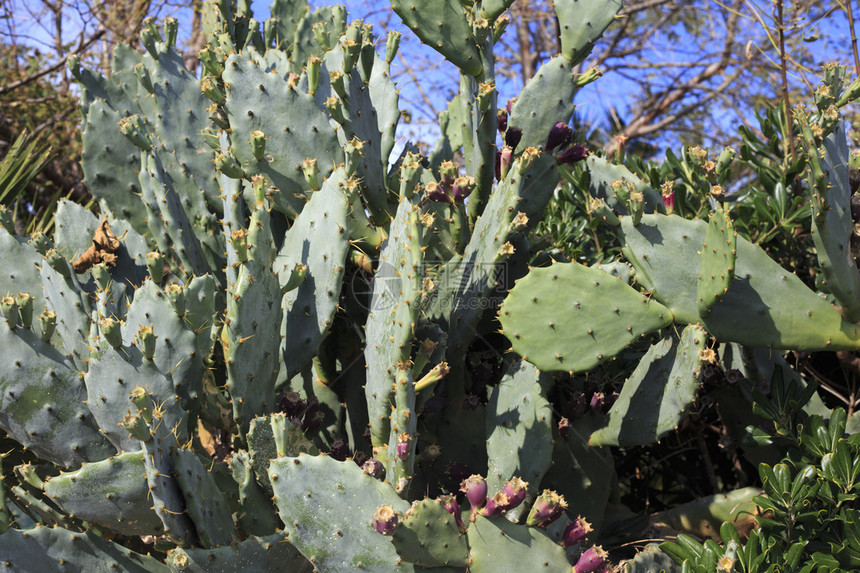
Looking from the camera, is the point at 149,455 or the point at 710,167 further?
the point at 710,167

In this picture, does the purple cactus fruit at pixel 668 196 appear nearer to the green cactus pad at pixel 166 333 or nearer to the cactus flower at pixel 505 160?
the cactus flower at pixel 505 160

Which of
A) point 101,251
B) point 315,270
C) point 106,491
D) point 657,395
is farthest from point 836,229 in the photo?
point 101,251

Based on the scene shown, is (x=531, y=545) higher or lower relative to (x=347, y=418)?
lower

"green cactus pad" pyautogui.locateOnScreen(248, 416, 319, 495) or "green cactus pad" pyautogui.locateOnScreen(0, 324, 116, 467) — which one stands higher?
"green cactus pad" pyautogui.locateOnScreen(0, 324, 116, 467)

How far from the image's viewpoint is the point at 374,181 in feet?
7.46

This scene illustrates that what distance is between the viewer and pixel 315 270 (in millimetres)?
2119

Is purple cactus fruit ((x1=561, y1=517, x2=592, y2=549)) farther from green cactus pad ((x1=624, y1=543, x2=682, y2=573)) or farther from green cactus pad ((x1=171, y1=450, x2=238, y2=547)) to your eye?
green cactus pad ((x1=171, y1=450, x2=238, y2=547))

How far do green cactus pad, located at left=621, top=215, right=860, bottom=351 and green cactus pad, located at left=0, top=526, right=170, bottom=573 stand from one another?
1632 millimetres

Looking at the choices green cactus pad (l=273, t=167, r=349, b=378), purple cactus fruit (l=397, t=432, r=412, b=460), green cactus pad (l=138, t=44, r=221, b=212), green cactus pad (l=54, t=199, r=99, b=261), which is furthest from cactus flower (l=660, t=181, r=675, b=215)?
green cactus pad (l=54, t=199, r=99, b=261)

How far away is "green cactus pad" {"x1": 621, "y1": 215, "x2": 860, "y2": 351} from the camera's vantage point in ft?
6.56

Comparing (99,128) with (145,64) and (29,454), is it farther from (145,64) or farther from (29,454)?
(29,454)

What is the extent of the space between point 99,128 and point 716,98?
7345 millimetres

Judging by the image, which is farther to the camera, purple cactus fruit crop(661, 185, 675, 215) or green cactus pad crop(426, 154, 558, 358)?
purple cactus fruit crop(661, 185, 675, 215)

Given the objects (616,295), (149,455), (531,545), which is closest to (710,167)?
(616,295)
